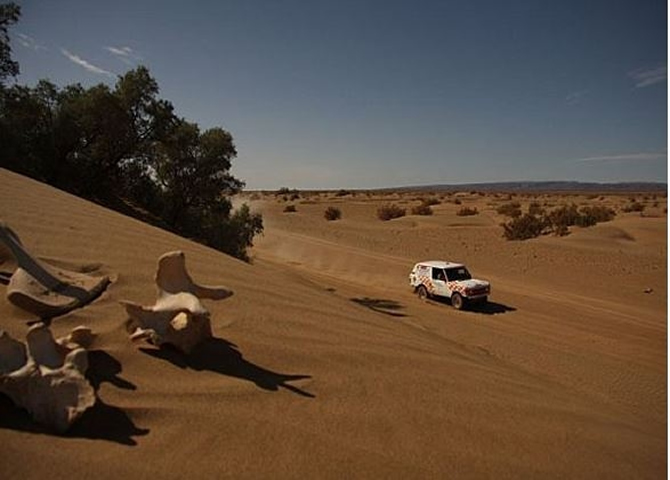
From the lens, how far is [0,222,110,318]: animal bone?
115 inches

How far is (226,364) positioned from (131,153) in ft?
42.9

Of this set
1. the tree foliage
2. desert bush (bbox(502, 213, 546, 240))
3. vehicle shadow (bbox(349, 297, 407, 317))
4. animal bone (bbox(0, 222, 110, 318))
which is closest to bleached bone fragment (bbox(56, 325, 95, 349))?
animal bone (bbox(0, 222, 110, 318))

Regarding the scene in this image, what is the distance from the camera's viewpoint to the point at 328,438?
8.16 ft

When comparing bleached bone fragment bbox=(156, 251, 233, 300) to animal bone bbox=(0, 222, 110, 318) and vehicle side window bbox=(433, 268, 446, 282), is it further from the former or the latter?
vehicle side window bbox=(433, 268, 446, 282)

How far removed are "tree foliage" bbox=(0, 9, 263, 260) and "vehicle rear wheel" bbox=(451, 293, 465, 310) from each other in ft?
19.8

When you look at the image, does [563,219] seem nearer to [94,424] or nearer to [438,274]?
[438,274]

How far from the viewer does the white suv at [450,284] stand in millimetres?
12992

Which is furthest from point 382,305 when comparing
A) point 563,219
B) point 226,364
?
point 563,219

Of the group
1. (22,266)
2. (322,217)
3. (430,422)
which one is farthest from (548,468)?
(322,217)

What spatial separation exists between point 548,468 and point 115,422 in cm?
225


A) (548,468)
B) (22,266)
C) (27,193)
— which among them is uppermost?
(27,193)

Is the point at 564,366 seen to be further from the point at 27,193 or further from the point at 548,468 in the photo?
the point at 27,193

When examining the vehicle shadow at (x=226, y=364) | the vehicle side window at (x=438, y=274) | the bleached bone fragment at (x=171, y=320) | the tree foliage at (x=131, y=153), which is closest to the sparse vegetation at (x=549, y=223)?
the vehicle side window at (x=438, y=274)

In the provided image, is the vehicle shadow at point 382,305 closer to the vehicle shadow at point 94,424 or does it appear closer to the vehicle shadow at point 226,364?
the vehicle shadow at point 226,364
